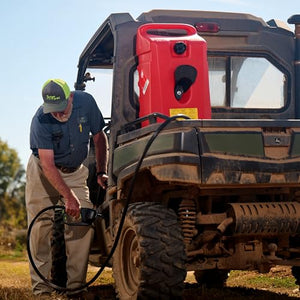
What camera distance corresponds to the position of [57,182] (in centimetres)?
598

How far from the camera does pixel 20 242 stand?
16.5 meters

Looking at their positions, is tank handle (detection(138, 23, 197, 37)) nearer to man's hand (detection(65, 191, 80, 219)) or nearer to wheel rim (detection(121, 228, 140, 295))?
man's hand (detection(65, 191, 80, 219))

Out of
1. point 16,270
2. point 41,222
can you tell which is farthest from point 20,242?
point 41,222

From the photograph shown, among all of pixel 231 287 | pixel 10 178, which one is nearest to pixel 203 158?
pixel 231 287

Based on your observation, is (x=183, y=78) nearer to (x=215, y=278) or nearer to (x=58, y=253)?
(x=58, y=253)

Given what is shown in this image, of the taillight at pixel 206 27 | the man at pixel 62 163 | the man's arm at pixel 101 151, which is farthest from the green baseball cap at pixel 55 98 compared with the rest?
the taillight at pixel 206 27

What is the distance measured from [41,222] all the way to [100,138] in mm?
886

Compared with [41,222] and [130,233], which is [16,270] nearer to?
[41,222]

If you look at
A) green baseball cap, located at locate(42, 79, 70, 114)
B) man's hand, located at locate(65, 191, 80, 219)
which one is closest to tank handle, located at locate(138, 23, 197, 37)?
green baseball cap, located at locate(42, 79, 70, 114)

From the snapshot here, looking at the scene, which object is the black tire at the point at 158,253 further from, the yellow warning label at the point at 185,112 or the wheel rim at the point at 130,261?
the yellow warning label at the point at 185,112

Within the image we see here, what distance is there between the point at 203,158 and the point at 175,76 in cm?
122

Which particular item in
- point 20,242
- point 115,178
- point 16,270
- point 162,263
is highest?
point 115,178

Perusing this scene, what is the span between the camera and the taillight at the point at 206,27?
6.58 m

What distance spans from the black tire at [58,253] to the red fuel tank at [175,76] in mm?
1604
